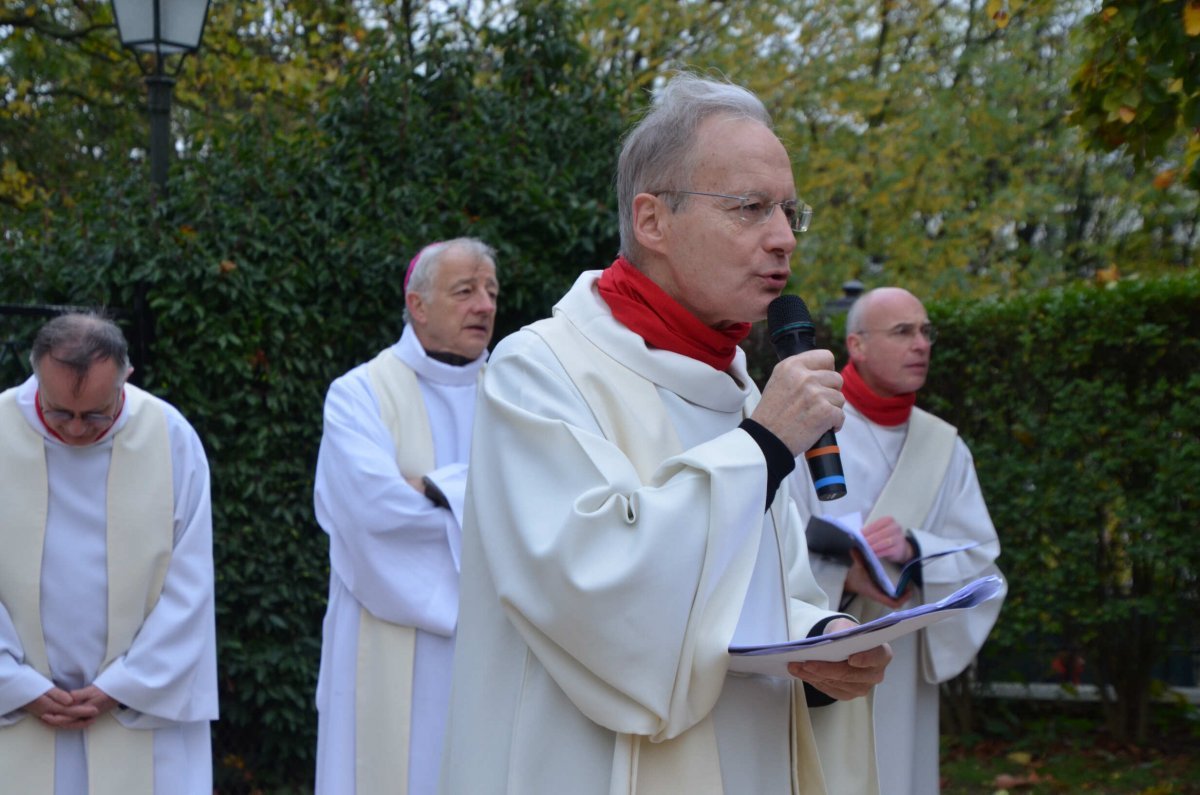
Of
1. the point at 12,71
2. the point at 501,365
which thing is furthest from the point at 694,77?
the point at 12,71

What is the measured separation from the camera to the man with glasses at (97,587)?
4652mm

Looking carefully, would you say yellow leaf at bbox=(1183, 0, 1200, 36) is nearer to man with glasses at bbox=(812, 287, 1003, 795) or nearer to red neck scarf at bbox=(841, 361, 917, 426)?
man with glasses at bbox=(812, 287, 1003, 795)

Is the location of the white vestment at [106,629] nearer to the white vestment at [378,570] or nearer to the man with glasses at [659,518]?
the white vestment at [378,570]

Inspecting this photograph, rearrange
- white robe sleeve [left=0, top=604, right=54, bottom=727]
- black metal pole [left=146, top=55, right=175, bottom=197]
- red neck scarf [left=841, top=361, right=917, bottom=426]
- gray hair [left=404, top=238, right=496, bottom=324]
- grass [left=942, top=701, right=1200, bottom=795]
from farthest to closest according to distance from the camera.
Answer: grass [left=942, top=701, right=1200, bottom=795] < black metal pole [left=146, top=55, right=175, bottom=197] < red neck scarf [left=841, top=361, right=917, bottom=426] < gray hair [left=404, top=238, right=496, bottom=324] < white robe sleeve [left=0, top=604, right=54, bottom=727]

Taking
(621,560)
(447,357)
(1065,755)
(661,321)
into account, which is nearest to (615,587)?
(621,560)

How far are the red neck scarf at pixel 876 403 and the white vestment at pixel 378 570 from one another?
1.58 meters

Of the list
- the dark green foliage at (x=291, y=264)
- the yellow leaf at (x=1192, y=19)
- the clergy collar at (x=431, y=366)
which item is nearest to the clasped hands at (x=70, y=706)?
the clergy collar at (x=431, y=366)

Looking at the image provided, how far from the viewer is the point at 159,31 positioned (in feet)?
22.8

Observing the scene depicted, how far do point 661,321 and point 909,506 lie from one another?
3.16 metres

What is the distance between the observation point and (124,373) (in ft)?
15.8

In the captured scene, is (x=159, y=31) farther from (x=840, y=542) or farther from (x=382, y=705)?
(x=840, y=542)

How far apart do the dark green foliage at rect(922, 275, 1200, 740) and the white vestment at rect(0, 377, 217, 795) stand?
489cm

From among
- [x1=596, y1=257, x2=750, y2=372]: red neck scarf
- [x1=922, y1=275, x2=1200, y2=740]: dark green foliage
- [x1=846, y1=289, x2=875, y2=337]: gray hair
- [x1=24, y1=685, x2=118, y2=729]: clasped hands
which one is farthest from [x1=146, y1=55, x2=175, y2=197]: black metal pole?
[x1=596, y1=257, x2=750, y2=372]: red neck scarf

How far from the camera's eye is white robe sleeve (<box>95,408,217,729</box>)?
187 inches
